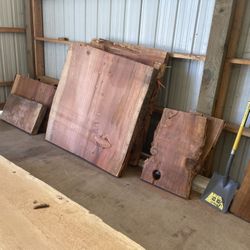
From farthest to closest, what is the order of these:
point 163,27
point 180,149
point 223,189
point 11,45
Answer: point 11,45
point 163,27
point 180,149
point 223,189

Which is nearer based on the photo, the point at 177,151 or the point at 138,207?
the point at 138,207

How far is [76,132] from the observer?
2896mm

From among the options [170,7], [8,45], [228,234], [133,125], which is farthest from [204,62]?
[8,45]

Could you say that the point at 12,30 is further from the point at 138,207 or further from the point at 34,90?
the point at 138,207

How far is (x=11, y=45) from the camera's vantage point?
13.3 feet

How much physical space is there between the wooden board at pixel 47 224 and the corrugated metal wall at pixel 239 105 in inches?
73.1

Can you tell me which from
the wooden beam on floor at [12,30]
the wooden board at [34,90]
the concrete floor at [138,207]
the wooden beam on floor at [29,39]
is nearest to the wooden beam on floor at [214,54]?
the concrete floor at [138,207]

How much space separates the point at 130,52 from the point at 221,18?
0.94 meters

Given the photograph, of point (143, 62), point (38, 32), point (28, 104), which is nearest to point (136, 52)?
point (143, 62)

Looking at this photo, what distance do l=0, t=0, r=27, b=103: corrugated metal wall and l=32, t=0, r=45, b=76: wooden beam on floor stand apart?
0.90ft

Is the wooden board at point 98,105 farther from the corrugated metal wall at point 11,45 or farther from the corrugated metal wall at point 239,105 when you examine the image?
the corrugated metal wall at point 11,45

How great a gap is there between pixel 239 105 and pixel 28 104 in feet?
8.41

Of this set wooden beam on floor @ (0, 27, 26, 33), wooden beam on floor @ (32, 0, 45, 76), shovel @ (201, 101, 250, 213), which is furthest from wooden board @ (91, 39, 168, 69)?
wooden beam on floor @ (0, 27, 26, 33)

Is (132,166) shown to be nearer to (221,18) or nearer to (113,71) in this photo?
(113,71)
